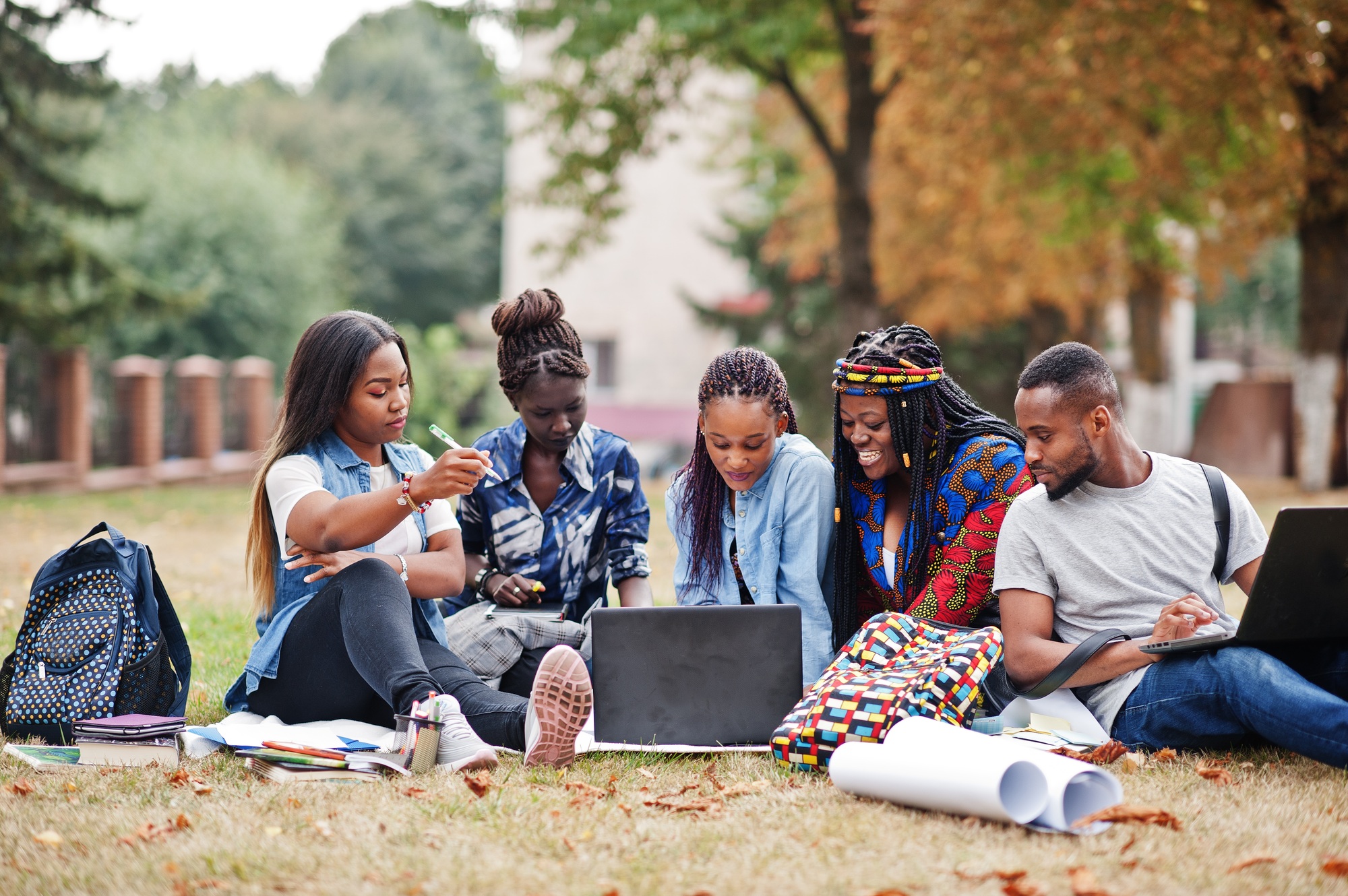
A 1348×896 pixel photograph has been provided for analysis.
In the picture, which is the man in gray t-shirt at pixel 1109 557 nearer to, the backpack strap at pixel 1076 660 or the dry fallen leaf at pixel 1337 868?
the backpack strap at pixel 1076 660

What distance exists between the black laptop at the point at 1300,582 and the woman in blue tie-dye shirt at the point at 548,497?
2.15 m

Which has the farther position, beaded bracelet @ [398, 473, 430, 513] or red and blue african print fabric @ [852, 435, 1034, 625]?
red and blue african print fabric @ [852, 435, 1034, 625]

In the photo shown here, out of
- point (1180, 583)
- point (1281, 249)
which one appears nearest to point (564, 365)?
point (1180, 583)

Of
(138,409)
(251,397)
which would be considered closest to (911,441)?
(138,409)

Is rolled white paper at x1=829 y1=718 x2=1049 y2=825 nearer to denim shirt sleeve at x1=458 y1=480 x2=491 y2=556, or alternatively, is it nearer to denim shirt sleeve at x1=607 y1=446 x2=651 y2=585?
denim shirt sleeve at x1=607 y1=446 x2=651 y2=585

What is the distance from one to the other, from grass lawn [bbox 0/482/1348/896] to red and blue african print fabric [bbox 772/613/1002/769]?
0.13 metres

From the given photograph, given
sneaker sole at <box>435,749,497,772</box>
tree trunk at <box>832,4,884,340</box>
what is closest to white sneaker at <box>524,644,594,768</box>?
sneaker sole at <box>435,749,497,772</box>

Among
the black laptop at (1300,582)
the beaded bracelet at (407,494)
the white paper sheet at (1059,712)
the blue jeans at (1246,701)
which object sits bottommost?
the white paper sheet at (1059,712)

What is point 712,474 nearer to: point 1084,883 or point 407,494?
point 407,494

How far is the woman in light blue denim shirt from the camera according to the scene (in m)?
4.29

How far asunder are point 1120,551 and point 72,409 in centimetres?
1622

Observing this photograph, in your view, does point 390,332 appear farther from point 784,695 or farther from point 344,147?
point 344,147

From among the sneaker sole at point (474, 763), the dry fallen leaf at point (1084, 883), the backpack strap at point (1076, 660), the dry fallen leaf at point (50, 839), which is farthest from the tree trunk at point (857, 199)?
the dry fallen leaf at point (50, 839)

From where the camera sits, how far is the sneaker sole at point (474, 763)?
363 cm
